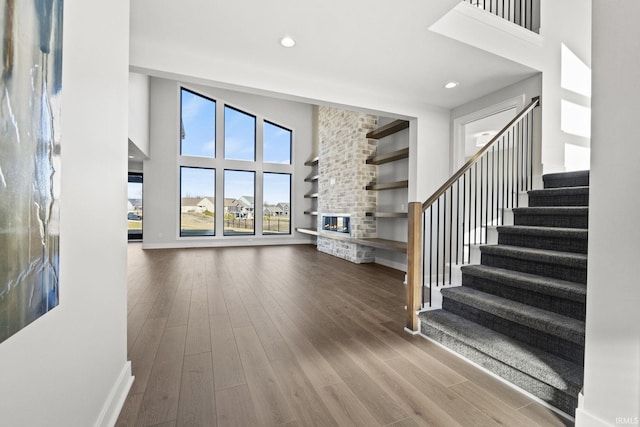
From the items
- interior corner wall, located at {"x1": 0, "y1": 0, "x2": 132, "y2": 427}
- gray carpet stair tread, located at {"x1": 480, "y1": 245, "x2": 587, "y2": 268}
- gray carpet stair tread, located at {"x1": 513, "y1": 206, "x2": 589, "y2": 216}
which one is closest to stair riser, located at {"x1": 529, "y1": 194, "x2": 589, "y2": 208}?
gray carpet stair tread, located at {"x1": 513, "y1": 206, "x2": 589, "y2": 216}

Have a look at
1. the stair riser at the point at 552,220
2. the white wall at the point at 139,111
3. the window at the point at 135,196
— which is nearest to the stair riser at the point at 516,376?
the stair riser at the point at 552,220

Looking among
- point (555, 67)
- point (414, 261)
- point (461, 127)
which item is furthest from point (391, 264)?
point (555, 67)

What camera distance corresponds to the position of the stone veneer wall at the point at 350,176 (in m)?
5.76

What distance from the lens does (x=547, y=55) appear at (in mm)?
3461

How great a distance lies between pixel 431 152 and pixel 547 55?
1.73m

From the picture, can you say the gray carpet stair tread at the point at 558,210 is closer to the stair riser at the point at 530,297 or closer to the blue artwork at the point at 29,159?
the stair riser at the point at 530,297

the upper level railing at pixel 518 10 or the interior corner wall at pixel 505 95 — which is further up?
the upper level railing at pixel 518 10

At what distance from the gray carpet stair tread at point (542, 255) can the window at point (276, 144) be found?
7.25 m

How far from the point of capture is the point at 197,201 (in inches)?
325

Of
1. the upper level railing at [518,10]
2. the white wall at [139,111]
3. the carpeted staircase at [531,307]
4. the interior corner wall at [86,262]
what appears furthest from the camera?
the white wall at [139,111]

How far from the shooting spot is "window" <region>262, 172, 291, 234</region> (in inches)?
353

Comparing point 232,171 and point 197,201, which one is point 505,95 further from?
point 197,201

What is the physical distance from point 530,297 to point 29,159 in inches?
113

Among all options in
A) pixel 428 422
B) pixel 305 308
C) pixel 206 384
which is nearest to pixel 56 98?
pixel 206 384
